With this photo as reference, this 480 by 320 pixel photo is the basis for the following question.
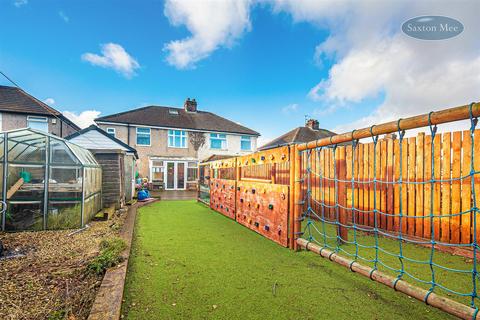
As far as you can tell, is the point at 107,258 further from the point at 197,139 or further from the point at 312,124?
the point at 312,124

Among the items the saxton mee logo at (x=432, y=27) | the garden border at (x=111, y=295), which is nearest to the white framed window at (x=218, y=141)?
the saxton mee logo at (x=432, y=27)

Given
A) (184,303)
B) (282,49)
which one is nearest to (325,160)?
(184,303)

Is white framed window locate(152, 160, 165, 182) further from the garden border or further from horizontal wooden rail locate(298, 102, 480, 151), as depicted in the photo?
horizontal wooden rail locate(298, 102, 480, 151)

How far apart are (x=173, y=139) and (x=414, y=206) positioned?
692 inches

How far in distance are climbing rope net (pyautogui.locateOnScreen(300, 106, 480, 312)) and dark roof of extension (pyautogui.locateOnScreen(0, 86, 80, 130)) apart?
1986 centimetres

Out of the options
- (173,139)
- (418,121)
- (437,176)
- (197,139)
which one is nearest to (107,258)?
(418,121)

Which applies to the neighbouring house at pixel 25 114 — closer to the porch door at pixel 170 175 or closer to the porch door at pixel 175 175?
the porch door at pixel 170 175

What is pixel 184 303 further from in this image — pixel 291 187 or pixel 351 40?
pixel 351 40

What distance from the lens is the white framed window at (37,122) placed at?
16500 mm

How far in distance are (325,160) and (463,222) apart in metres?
2.89

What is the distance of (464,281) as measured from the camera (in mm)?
2773

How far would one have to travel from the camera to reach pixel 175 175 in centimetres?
1812

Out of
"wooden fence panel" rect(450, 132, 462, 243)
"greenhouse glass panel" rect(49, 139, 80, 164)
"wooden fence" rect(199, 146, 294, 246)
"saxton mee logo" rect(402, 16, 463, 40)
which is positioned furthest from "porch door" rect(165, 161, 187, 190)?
"wooden fence panel" rect(450, 132, 462, 243)

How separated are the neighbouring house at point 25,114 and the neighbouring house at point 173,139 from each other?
3.35m
